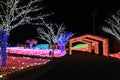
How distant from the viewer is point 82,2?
152 ft

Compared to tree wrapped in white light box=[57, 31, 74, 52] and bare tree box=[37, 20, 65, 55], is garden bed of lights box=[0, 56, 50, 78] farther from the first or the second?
bare tree box=[37, 20, 65, 55]

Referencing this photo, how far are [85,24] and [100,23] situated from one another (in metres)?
3.82

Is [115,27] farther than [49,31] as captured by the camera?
No

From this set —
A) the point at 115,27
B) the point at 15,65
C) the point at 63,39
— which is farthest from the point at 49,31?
the point at 15,65

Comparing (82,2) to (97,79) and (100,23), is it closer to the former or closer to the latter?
(100,23)

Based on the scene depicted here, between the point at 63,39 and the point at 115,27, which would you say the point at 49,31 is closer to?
the point at 63,39

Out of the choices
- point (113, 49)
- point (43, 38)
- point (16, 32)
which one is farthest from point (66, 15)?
point (113, 49)

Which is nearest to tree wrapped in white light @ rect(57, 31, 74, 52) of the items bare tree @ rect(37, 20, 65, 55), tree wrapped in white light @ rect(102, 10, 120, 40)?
bare tree @ rect(37, 20, 65, 55)

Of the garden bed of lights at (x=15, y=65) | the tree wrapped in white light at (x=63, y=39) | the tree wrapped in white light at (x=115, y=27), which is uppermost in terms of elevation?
the tree wrapped in white light at (x=115, y=27)

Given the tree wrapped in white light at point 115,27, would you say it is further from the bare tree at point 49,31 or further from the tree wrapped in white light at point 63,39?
the bare tree at point 49,31

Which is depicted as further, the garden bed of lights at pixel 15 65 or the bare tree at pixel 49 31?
the bare tree at pixel 49 31

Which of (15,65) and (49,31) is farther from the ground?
(49,31)

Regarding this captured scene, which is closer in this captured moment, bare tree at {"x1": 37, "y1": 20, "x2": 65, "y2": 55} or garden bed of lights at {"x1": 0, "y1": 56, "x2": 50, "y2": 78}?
garden bed of lights at {"x1": 0, "y1": 56, "x2": 50, "y2": 78}

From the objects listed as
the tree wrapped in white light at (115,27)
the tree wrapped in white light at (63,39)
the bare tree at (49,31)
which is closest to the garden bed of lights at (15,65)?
the tree wrapped in white light at (115,27)
